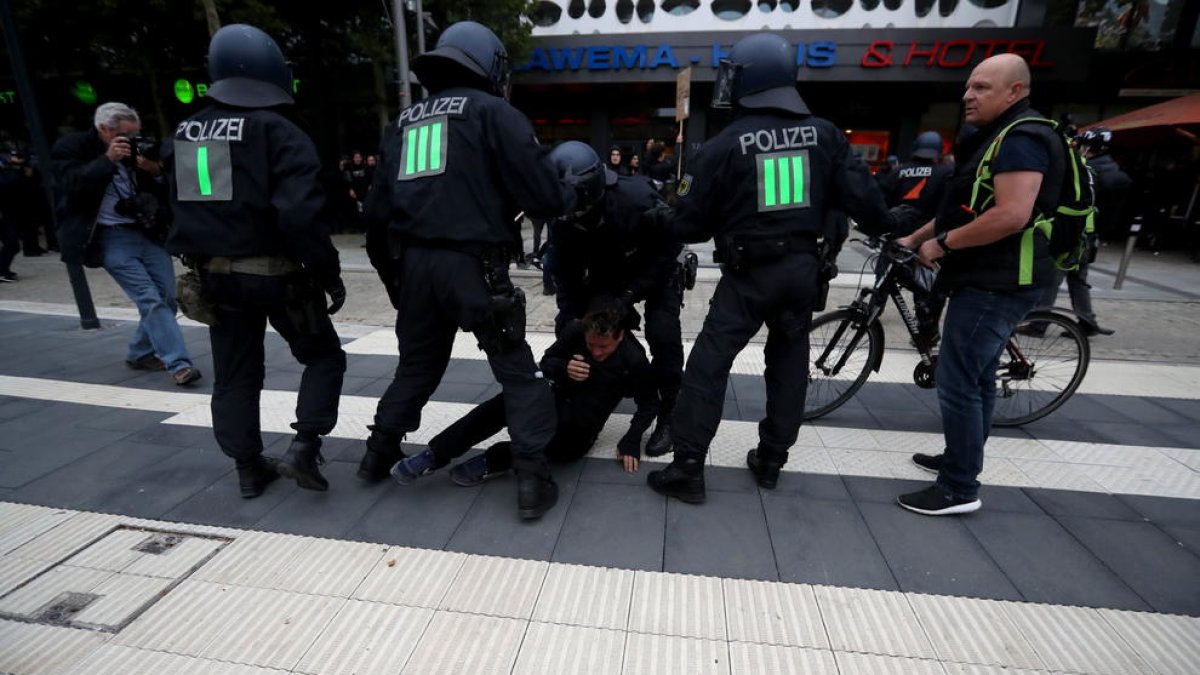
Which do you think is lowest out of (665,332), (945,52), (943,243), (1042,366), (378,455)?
(378,455)

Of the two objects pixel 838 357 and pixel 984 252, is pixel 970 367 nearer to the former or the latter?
pixel 984 252

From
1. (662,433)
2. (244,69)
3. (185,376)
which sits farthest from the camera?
(185,376)

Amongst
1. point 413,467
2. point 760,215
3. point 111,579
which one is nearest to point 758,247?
point 760,215

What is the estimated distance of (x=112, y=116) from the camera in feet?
11.6

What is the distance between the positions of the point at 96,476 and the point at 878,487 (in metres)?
3.84

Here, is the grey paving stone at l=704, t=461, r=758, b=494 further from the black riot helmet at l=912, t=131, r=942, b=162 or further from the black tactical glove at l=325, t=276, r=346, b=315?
the black riot helmet at l=912, t=131, r=942, b=162

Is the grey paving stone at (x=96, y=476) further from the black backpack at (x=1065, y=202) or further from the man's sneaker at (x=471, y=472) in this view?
the black backpack at (x=1065, y=202)

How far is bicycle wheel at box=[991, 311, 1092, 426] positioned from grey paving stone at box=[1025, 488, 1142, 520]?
642 millimetres

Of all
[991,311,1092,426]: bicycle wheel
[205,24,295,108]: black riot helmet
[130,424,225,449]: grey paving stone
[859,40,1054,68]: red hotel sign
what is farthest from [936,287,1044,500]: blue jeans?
[859,40,1054,68]: red hotel sign

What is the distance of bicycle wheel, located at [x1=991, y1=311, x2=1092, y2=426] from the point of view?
3.39 metres

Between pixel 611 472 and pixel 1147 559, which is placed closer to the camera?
pixel 1147 559

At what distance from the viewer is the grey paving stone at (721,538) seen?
85.1 inches

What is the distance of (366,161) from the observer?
1298cm

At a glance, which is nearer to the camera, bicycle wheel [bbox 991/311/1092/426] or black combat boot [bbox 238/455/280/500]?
black combat boot [bbox 238/455/280/500]
